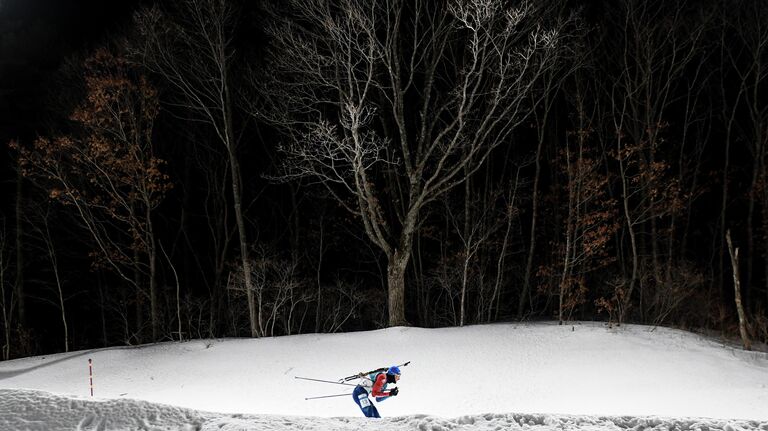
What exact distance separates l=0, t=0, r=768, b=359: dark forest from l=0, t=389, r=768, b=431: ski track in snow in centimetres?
905

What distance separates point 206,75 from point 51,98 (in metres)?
8.72

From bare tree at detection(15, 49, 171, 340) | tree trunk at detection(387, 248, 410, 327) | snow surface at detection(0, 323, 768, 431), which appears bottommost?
snow surface at detection(0, 323, 768, 431)

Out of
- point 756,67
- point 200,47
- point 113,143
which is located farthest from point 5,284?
point 756,67

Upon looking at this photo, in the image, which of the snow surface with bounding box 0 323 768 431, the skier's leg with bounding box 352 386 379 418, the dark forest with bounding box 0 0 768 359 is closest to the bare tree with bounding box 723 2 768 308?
the dark forest with bounding box 0 0 768 359

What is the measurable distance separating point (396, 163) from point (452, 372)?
6199 mm

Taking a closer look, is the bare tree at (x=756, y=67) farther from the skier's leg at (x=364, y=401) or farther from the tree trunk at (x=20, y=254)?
the tree trunk at (x=20, y=254)

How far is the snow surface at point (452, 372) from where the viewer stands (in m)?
8.69

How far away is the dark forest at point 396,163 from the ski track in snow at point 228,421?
29.7ft

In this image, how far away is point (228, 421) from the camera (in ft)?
14.9

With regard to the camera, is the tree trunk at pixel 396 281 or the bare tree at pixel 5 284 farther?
the bare tree at pixel 5 284

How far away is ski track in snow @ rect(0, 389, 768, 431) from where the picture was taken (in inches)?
→ 170

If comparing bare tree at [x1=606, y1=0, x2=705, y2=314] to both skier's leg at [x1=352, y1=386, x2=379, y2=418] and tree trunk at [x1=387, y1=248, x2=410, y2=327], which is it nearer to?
tree trunk at [x1=387, y1=248, x2=410, y2=327]

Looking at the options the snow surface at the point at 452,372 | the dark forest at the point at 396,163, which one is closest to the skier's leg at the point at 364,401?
the snow surface at the point at 452,372

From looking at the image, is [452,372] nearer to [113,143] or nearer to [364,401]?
[364,401]
